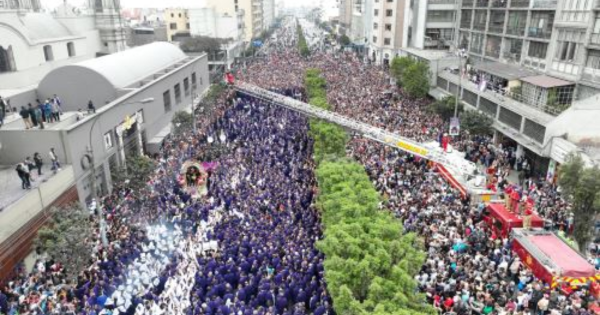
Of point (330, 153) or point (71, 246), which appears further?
point (330, 153)

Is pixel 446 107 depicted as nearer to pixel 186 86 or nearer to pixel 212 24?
pixel 186 86

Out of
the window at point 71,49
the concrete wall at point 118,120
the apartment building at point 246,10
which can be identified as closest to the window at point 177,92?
the concrete wall at point 118,120

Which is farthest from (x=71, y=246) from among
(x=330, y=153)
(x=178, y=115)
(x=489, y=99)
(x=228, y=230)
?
(x=489, y=99)

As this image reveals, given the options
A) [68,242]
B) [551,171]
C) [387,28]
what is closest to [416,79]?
[551,171]

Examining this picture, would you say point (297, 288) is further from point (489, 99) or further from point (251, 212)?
point (489, 99)

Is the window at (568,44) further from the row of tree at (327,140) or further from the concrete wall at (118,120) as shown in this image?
the concrete wall at (118,120)

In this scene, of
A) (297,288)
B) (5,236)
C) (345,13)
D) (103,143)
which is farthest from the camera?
(345,13)
